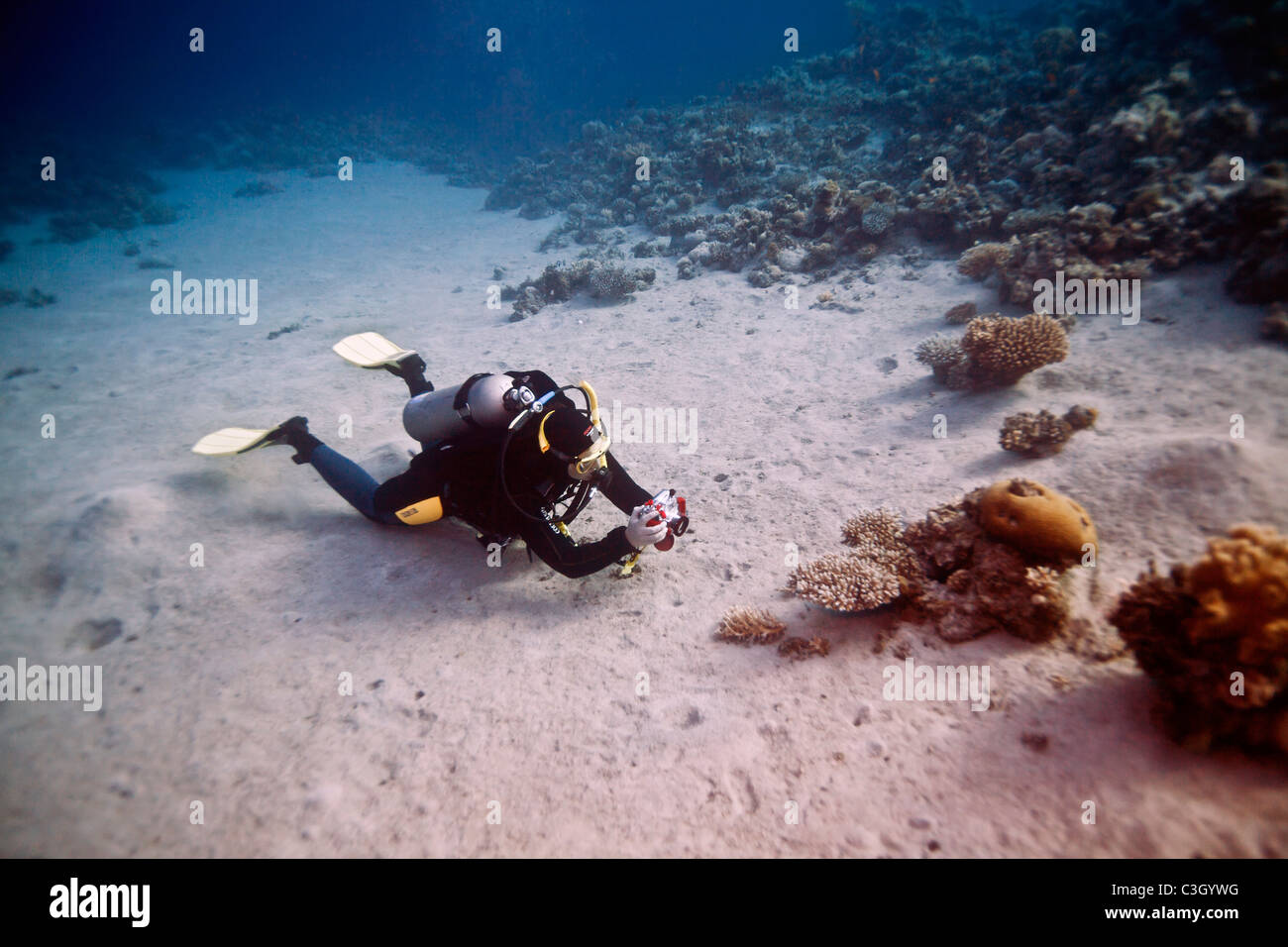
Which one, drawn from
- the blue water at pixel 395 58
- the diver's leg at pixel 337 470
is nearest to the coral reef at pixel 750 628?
the diver's leg at pixel 337 470

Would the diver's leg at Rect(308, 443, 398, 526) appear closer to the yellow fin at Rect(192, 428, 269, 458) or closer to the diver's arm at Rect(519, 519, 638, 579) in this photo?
the yellow fin at Rect(192, 428, 269, 458)

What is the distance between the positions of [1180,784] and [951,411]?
470 cm

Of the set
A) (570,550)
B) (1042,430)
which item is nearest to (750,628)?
(570,550)

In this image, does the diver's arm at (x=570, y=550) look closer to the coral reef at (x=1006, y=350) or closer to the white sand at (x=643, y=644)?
the white sand at (x=643, y=644)

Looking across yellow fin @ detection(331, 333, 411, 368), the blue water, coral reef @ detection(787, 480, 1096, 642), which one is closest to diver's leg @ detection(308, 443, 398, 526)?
yellow fin @ detection(331, 333, 411, 368)

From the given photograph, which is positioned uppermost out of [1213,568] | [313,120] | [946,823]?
[313,120]

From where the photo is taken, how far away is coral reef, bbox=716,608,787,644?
154 inches

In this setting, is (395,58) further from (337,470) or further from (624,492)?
(624,492)

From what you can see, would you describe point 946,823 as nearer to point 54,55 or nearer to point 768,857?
point 768,857

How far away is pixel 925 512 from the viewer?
4.71 meters

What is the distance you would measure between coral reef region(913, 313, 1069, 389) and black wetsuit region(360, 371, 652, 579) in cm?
475

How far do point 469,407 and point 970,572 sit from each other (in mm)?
4054

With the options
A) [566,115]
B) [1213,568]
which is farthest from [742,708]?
[566,115]

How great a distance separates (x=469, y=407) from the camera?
412cm
